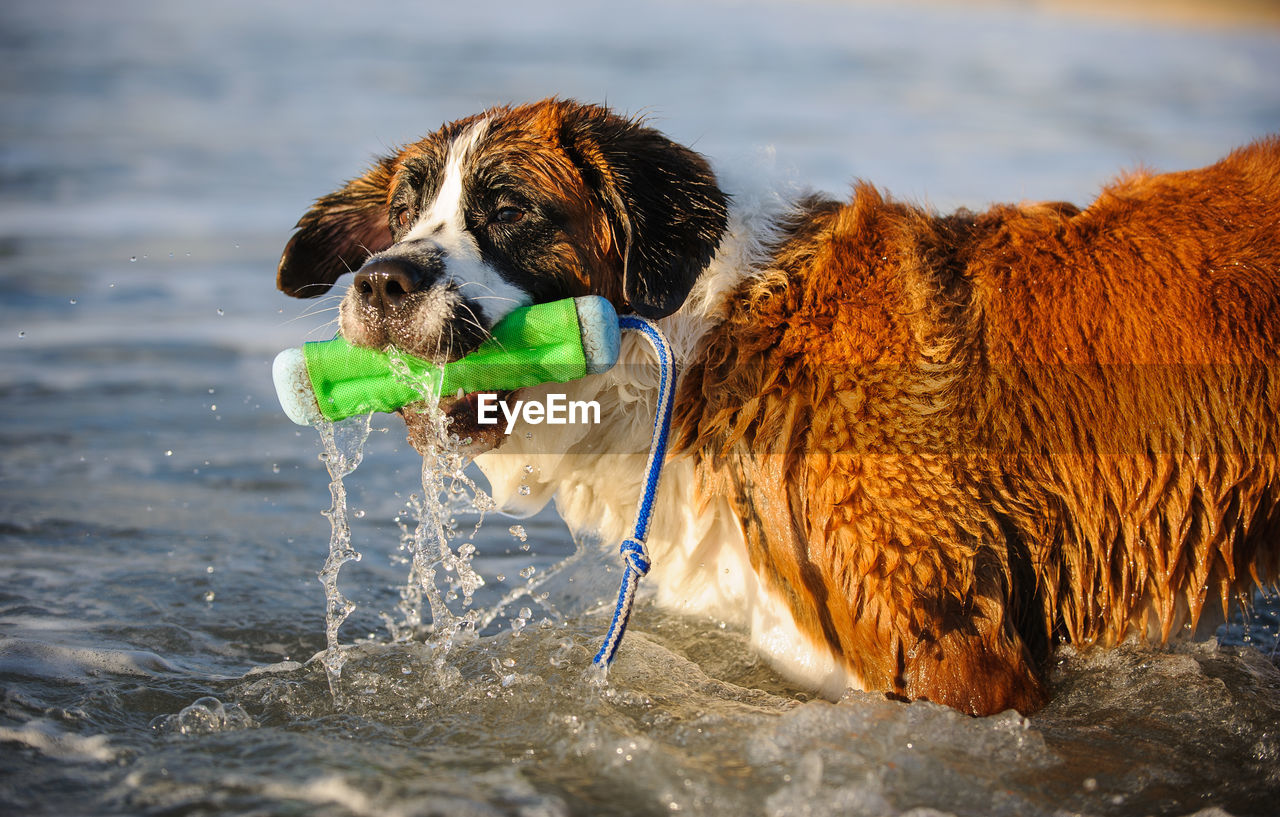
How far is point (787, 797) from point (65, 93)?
14.4m

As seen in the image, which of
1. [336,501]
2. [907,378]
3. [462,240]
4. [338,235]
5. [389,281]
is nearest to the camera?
[389,281]

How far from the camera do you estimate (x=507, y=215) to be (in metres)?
3.08

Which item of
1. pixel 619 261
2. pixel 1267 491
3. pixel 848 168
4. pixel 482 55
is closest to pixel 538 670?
pixel 619 261

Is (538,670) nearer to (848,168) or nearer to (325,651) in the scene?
(325,651)

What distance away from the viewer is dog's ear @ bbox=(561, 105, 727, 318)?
2.98 m

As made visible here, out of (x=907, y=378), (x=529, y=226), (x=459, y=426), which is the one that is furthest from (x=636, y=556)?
(x=529, y=226)

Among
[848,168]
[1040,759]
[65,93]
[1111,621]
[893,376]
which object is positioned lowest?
[1040,759]

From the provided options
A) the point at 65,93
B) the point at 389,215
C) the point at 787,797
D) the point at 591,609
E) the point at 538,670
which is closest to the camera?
the point at 787,797

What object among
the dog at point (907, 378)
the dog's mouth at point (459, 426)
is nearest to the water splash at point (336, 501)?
the dog's mouth at point (459, 426)

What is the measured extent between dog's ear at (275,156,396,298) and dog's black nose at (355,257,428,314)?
0.84 m

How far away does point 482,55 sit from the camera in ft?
59.9

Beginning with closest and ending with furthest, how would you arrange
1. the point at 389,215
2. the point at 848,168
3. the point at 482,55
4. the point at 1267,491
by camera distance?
the point at 1267,491 < the point at 389,215 < the point at 848,168 < the point at 482,55

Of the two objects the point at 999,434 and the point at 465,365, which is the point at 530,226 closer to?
the point at 465,365

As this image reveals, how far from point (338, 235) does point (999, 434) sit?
2.24 m
